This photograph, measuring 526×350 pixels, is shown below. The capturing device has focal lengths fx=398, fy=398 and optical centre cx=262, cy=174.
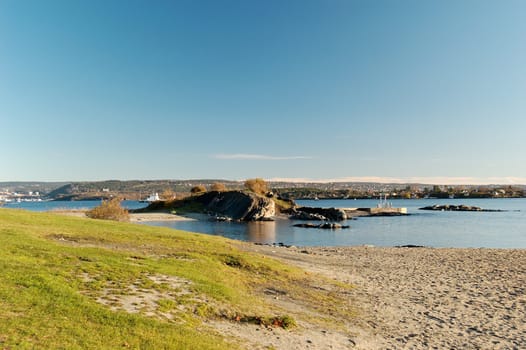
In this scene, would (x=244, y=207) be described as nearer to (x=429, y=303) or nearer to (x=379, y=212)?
(x=379, y=212)

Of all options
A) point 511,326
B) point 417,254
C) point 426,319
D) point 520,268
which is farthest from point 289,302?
point 417,254

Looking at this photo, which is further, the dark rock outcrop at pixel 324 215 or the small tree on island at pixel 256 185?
the small tree on island at pixel 256 185

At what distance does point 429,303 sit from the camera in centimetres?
1875

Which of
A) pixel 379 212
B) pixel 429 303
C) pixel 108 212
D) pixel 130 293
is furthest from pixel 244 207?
pixel 130 293

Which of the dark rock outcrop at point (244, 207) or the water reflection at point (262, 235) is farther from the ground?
the dark rock outcrop at point (244, 207)

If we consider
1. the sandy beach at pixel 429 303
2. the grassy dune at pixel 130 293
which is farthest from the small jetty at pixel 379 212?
the grassy dune at pixel 130 293

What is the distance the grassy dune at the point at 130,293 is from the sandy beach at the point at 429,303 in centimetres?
154

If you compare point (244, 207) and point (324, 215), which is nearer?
point (244, 207)

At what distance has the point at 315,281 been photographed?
2258 centimetres

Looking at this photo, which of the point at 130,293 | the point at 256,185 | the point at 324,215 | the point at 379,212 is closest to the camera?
the point at 130,293

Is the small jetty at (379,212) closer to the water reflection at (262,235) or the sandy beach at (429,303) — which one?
the water reflection at (262,235)

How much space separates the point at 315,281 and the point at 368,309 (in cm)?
561

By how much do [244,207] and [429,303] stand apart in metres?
91.9

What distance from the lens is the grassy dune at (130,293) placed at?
9.42 m
